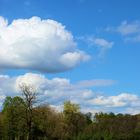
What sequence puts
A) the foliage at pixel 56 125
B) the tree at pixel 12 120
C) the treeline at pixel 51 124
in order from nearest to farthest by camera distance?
the treeline at pixel 51 124
the foliage at pixel 56 125
the tree at pixel 12 120

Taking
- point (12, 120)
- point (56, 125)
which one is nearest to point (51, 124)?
point (56, 125)

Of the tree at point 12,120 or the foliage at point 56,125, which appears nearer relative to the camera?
the foliage at point 56,125

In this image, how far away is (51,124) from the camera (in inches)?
4840

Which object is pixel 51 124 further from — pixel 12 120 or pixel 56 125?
pixel 12 120

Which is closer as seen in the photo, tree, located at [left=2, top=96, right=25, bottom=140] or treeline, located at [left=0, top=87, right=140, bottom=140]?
treeline, located at [left=0, top=87, right=140, bottom=140]

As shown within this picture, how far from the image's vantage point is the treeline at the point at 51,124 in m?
87.1

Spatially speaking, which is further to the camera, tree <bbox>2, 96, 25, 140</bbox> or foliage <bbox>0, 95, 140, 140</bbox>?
tree <bbox>2, 96, 25, 140</bbox>

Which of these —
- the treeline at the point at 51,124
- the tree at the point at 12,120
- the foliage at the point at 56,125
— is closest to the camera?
the treeline at the point at 51,124

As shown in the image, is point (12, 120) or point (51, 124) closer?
point (12, 120)

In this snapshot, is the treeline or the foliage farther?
→ the foliage

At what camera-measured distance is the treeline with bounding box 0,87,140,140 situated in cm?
8712

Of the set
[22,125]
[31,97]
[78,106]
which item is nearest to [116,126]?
[78,106]

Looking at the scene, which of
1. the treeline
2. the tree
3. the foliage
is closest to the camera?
the treeline

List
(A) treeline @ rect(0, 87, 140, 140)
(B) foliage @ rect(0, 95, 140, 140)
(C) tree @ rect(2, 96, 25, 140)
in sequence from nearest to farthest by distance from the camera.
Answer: (A) treeline @ rect(0, 87, 140, 140) < (B) foliage @ rect(0, 95, 140, 140) < (C) tree @ rect(2, 96, 25, 140)
